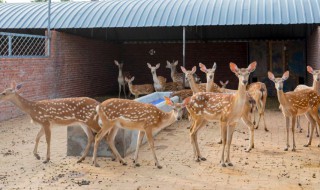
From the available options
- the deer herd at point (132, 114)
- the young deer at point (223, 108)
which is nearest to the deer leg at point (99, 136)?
the deer herd at point (132, 114)

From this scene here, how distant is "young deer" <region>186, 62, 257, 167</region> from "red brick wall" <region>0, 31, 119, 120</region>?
675 cm

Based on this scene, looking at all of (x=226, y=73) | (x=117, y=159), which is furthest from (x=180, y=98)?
(x=226, y=73)

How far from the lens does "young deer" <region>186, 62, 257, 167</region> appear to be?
7.34 m

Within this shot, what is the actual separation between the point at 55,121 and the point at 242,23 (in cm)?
890

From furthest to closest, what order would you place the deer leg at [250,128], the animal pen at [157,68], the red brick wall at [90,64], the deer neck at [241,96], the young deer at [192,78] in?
1. the red brick wall at [90,64]
2. the young deer at [192,78]
3. the deer leg at [250,128]
4. the deer neck at [241,96]
5. the animal pen at [157,68]

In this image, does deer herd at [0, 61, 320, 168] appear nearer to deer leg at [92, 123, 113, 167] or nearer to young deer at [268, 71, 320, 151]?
deer leg at [92, 123, 113, 167]

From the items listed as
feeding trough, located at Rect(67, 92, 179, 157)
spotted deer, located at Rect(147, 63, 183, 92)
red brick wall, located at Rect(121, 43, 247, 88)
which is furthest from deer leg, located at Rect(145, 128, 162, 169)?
red brick wall, located at Rect(121, 43, 247, 88)

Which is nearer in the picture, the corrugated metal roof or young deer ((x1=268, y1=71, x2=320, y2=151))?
young deer ((x1=268, y1=71, x2=320, y2=151))

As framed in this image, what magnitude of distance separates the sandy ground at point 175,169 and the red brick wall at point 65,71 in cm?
353

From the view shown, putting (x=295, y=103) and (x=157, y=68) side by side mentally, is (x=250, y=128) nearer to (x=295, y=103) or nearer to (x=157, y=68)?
(x=295, y=103)

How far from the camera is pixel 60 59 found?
15.8 meters

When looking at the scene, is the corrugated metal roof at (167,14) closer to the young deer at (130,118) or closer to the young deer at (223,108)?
the young deer at (223,108)

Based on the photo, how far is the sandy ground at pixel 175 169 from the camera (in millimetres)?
6406

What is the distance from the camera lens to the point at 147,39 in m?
21.2
